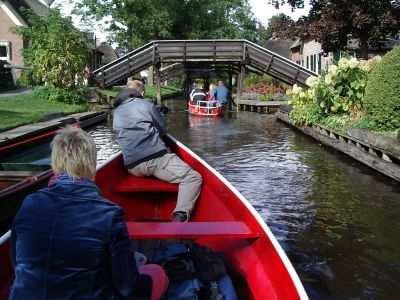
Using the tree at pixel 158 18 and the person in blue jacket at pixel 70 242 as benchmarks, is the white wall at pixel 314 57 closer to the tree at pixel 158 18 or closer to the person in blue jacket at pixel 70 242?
the tree at pixel 158 18

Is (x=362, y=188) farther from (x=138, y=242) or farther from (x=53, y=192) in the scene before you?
(x=53, y=192)

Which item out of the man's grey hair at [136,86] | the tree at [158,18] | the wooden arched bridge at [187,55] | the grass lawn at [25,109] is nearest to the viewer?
the man's grey hair at [136,86]

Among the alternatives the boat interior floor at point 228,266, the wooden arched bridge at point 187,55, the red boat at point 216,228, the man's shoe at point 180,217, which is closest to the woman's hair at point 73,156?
the red boat at point 216,228

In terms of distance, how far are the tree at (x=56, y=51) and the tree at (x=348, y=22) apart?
9650mm

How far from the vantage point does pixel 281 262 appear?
351cm

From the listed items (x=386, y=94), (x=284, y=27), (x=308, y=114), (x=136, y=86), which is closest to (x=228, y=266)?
(x=136, y=86)

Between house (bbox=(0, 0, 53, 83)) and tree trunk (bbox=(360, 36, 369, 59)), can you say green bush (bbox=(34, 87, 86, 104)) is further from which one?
house (bbox=(0, 0, 53, 83))

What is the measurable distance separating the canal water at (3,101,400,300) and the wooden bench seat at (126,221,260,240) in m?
1.36

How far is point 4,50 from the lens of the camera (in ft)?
125

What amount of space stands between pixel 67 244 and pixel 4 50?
38734 mm

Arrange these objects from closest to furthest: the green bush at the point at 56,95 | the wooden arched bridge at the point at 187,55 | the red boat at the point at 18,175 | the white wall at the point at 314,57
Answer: the red boat at the point at 18,175
the green bush at the point at 56,95
the wooden arched bridge at the point at 187,55
the white wall at the point at 314,57

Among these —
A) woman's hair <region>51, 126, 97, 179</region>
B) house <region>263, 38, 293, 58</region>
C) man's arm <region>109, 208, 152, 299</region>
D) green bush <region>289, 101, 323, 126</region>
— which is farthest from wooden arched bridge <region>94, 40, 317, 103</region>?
house <region>263, 38, 293, 58</region>

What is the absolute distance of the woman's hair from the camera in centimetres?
265

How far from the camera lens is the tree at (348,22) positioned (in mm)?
19875
